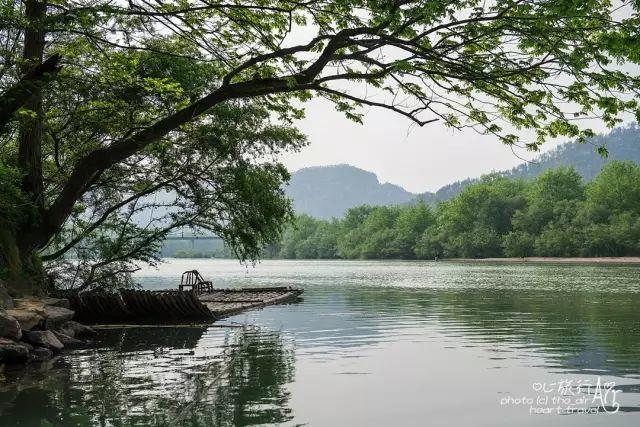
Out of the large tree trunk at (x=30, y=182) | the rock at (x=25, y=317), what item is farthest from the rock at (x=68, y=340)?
the large tree trunk at (x=30, y=182)

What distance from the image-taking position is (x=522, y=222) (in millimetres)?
138250

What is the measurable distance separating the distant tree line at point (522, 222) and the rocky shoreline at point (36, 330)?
84.6 metres

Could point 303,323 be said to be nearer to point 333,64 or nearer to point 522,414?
point 333,64

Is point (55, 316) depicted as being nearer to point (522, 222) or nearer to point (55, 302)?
point (55, 302)

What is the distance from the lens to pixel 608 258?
11338cm

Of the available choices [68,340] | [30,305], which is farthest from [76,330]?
[30,305]

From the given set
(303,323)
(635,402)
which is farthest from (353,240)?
(635,402)

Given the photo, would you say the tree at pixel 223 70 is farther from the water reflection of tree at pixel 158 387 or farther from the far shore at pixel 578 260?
the far shore at pixel 578 260

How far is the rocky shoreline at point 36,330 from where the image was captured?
14836mm

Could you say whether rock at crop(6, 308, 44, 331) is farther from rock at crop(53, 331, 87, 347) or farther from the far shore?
the far shore

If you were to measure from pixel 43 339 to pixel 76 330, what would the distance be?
11.8ft

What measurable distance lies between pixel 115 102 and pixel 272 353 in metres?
9.80

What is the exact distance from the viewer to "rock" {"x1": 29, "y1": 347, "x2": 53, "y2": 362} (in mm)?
15586

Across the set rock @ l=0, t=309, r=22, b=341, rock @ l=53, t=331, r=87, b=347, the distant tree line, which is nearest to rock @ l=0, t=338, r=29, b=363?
rock @ l=0, t=309, r=22, b=341
